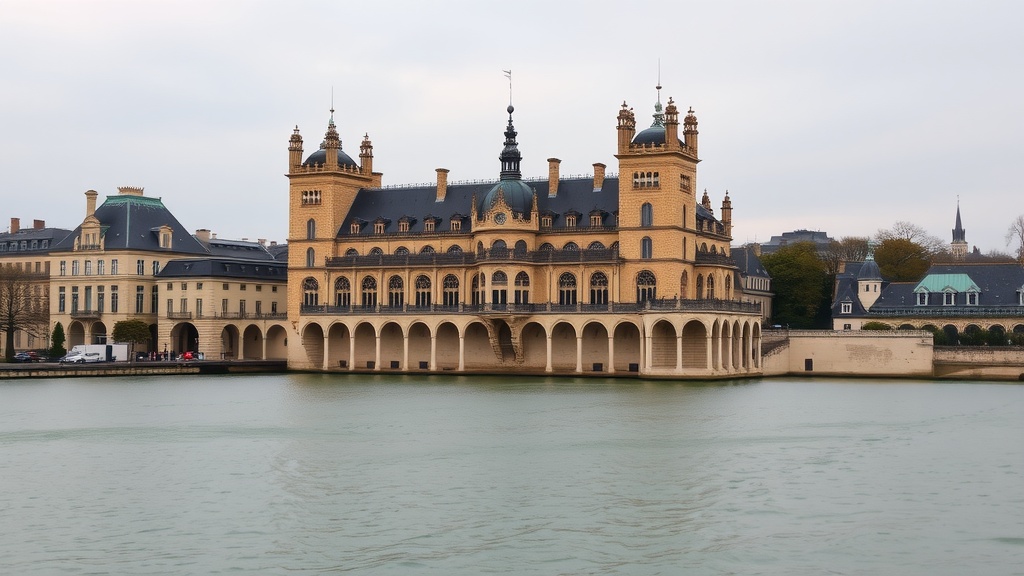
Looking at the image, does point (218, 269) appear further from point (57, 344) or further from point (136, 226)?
point (57, 344)

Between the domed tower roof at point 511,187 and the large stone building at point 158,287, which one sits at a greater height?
the domed tower roof at point 511,187

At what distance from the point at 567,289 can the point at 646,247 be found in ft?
19.8

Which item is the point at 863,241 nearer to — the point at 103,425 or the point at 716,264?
the point at 716,264

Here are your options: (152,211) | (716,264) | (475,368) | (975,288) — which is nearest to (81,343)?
(152,211)

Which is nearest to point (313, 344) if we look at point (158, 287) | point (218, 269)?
point (218, 269)

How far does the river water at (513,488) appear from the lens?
26.7m

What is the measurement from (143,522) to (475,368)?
59729 millimetres

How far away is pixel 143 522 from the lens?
29.9m

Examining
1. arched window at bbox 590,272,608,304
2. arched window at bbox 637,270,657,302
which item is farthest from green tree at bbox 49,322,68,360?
arched window at bbox 637,270,657,302

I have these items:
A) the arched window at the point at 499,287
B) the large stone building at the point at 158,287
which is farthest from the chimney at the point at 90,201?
the arched window at the point at 499,287

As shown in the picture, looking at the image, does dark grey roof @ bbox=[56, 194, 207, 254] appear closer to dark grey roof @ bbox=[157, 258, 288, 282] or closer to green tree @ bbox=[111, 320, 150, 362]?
dark grey roof @ bbox=[157, 258, 288, 282]

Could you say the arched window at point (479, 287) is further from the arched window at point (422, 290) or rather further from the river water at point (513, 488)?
the river water at point (513, 488)

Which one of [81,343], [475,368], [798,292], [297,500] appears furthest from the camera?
[798,292]

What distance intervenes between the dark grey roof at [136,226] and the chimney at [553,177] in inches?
1275
